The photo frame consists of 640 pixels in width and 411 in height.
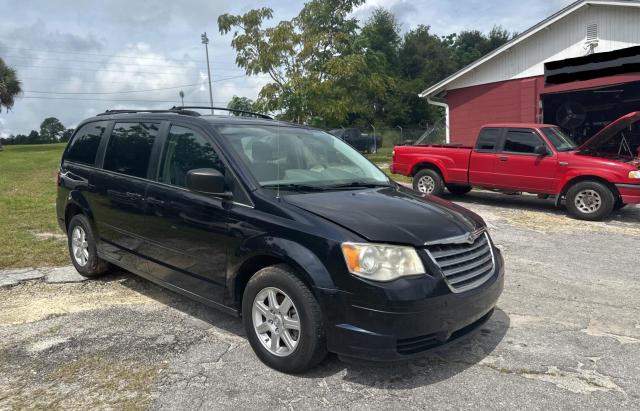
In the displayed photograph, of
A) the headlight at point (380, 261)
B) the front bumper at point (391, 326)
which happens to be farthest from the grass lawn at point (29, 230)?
the headlight at point (380, 261)

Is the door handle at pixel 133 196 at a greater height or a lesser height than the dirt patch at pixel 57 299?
greater

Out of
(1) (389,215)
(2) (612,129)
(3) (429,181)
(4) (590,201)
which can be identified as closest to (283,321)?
(1) (389,215)

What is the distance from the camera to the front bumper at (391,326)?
9.78 ft

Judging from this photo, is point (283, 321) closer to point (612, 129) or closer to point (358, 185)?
point (358, 185)

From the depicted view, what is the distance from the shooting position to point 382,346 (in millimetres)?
3006

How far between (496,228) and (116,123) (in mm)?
6103

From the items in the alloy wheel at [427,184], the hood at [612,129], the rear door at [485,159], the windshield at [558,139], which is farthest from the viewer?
the alloy wheel at [427,184]

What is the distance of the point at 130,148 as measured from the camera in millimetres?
4746

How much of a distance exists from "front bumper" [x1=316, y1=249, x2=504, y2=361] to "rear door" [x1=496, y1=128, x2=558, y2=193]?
7390 mm

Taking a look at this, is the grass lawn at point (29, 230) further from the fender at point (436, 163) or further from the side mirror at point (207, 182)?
the fender at point (436, 163)

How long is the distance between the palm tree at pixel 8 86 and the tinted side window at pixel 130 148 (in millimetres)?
45812

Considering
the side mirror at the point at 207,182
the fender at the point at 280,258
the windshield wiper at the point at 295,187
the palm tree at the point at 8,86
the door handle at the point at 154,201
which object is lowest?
the fender at the point at 280,258

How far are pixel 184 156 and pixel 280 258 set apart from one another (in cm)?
144

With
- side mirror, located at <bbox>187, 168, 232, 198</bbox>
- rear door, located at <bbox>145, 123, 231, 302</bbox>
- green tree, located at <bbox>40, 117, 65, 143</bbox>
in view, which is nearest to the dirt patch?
rear door, located at <bbox>145, 123, 231, 302</bbox>
